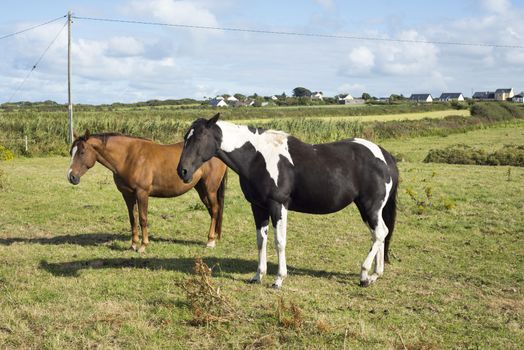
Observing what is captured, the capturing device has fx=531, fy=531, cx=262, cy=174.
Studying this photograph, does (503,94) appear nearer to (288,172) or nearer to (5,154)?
(5,154)

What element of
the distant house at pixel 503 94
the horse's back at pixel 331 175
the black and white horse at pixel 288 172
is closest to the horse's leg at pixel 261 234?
the black and white horse at pixel 288 172

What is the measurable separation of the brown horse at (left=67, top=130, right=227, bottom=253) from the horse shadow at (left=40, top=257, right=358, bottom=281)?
805 mm

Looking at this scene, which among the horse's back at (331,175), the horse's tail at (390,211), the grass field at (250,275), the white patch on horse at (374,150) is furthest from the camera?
the horse's tail at (390,211)

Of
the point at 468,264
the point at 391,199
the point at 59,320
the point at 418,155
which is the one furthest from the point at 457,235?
the point at 418,155

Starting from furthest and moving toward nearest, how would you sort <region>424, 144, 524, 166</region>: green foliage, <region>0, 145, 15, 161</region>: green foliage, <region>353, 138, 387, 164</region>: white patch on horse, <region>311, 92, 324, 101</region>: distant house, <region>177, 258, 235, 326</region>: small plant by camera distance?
<region>311, 92, 324, 101</region>: distant house < <region>0, 145, 15, 161</region>: green foliage < <region>424, 144, 524, 166</region>: green foliage < <region>353, 138, 387, 164</region>: white patch on horse < <region>177, 258, 235, 326</region>: small plant

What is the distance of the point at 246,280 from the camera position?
24.9ft

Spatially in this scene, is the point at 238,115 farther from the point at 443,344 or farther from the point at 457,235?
the point at 443,344

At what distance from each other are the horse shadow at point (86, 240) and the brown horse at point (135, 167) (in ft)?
2.50

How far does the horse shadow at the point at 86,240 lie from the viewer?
994cm

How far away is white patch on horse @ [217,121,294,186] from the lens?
7168 mm

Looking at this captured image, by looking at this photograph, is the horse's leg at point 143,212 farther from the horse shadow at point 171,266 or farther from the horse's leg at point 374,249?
the horse's leg at point 374,249

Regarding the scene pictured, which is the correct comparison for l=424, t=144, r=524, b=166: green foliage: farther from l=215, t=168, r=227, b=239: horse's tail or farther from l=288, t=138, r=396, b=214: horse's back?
l=288, t=138, r=396, b=214: horse's back

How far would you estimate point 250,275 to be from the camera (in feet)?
26.0

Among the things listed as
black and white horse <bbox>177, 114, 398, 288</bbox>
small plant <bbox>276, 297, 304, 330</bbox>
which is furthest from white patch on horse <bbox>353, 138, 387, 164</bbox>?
small plant <bbox>276, 297, 304, 330</bbox>
